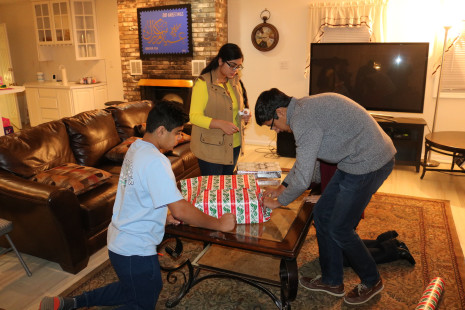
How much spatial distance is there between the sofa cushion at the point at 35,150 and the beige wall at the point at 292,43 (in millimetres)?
3117

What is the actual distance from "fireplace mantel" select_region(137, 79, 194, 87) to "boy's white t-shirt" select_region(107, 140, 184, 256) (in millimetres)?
4068

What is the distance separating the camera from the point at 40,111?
22.0 feet

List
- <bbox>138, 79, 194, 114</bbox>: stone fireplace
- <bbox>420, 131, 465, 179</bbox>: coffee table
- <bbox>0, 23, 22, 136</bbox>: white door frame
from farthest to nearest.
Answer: <bbox>0, 23, 22, 136</bbox>: white door frame
<bbox>138, 79, 194, 114</bbox>: stone fireplace
<bbox>420, 131, 465, 179</bbox>: coffee table

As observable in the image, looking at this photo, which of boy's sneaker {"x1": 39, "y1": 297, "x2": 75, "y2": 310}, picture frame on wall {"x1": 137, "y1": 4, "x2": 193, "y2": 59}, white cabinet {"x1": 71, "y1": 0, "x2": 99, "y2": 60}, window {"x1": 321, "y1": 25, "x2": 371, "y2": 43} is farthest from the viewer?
white cabinet {"x1": 71, "y1": 0, "x2": 99, "y2": 60}

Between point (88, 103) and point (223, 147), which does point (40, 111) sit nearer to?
point (88, 103)

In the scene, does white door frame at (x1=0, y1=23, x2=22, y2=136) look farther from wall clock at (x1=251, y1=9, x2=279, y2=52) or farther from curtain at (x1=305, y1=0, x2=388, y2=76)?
curtain at (x1=305, y1=0, x2=388, y2=76)

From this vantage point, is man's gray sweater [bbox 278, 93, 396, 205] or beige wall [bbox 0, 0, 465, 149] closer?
man's gray sweater [bbox 278, 93, 396, 205]

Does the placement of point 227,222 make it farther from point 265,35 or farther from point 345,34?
point 265,35

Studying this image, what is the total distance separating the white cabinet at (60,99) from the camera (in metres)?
6.34

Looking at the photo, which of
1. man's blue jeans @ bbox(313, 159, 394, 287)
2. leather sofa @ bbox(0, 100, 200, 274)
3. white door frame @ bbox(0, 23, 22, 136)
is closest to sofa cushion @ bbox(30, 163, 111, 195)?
leather sofa @ bbox(0, 100, 200, 274)

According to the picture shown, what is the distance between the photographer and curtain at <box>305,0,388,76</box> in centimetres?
449

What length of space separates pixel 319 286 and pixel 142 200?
1.24 metres

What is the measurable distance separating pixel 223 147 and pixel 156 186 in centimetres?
110

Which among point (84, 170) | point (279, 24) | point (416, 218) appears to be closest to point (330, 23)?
point (279, 24)
